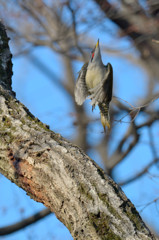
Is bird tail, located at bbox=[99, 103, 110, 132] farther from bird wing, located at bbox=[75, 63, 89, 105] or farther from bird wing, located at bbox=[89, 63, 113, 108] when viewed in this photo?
bird wing, located at bbox=[75, 63, 89, 105]

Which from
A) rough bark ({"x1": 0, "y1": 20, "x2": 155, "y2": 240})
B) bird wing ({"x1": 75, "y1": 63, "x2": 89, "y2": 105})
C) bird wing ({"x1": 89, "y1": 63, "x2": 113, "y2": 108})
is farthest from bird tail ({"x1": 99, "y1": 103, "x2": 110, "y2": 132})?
rough bark ({"x1": 0, "y1": 20, "x2": 155, "y2": 240})

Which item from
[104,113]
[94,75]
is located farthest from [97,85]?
[104,113]

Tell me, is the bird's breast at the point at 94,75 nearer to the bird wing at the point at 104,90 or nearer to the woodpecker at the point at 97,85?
the woodpecker at the point at 97,85

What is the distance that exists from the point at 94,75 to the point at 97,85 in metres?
0.14

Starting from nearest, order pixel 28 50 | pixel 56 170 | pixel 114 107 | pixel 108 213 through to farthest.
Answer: pixel 108 213 → pixel 56 170 → pixel 114 107 → pixel 28 50

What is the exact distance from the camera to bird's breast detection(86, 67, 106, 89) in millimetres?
3439

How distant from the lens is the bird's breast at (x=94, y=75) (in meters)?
3.44

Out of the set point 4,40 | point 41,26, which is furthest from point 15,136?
point 41,26

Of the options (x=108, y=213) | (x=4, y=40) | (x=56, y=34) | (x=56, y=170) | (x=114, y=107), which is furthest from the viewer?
(x=56, y=34)

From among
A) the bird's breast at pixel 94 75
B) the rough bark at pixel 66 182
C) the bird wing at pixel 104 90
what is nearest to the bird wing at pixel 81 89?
the bird's breast at pixel 94 75

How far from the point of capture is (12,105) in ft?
7.50

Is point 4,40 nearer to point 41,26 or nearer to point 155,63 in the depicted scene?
point 41,26

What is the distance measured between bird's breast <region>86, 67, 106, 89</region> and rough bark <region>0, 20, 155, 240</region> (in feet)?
4.85

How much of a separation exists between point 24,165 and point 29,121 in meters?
0.38
